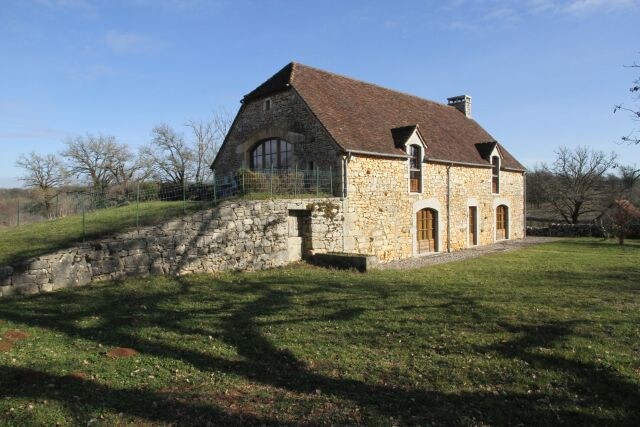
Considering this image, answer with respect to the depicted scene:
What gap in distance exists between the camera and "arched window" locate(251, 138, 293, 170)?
17.1m

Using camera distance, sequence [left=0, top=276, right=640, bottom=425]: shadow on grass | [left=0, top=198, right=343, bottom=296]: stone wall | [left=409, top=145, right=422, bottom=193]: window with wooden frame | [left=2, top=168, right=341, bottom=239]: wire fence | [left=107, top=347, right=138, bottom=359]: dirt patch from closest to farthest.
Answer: [left=0, top=276, right=640, bottom=425]: shadow on grass, [left=107, top=347, right=138, bottom=359]: dirt patch, [left=0, top=198, right=343, bottom=296]: stone wall, [left=2, top=168, right=341, bottom=239]: wire fence, [left=409, top=145, right=422, bottom=193]: window with wooden frame

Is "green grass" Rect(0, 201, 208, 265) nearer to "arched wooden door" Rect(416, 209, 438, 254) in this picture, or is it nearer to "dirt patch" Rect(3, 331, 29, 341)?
"dirt patch" Rect(3, 331, 29, 341)

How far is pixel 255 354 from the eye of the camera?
610cm

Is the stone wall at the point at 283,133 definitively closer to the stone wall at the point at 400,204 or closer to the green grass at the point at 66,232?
the stone wall at the point at 400,204

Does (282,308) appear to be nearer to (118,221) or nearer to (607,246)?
(118,221)

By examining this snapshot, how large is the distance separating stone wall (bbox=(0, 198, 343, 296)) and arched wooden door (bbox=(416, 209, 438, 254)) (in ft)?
16.0

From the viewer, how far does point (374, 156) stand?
16203 millimetres

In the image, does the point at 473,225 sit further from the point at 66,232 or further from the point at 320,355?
the point at 320,355

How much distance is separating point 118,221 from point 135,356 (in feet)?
26.9

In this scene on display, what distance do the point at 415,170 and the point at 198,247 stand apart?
962 centimetres

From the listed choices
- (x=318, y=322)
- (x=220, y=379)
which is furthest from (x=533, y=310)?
(x=220, y=379)

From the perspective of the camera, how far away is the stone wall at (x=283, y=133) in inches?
616

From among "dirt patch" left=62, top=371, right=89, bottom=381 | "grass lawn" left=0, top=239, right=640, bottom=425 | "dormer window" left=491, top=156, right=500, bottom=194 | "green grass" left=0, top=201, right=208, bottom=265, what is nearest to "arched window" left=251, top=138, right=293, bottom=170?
"green grass" left=0, top=201, right=208, bottom=265

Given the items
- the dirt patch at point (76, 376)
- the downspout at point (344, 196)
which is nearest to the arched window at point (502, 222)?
the downspout at point (344, 196)
